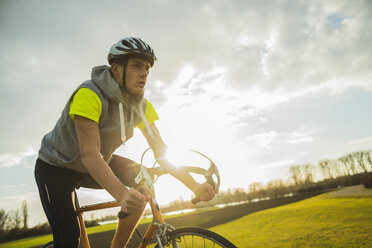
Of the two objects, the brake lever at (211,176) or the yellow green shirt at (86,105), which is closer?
the yellow green shirt at (86,105)

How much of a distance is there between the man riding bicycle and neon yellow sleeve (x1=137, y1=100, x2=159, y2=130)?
0.17 meters

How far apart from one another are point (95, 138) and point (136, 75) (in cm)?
Result: 91

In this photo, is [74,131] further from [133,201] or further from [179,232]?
[179,232]

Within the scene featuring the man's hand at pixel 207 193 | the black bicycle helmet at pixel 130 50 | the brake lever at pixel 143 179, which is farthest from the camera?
the black bicycle helmet at pixel 130 50

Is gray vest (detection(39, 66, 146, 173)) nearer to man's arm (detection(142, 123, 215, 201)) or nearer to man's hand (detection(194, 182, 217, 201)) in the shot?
man's arm (detection(142, 123, 215, 201))

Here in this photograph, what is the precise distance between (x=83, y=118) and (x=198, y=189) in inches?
49.3

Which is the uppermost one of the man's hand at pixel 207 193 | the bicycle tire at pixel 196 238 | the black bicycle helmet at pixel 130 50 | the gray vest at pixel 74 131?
the black bicycle helmet at pixel 130 50

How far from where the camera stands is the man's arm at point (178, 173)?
1.87m

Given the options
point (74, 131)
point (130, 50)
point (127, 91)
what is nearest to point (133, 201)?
point (74, 131)

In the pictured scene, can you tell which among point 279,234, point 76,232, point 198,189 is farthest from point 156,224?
point 279,234

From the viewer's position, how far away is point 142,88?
2.20 metres

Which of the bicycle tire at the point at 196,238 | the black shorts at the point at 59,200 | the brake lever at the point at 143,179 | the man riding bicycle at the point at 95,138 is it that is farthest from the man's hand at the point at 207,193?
the black shorts at the point at 59,200

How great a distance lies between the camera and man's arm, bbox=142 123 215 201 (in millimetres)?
1867

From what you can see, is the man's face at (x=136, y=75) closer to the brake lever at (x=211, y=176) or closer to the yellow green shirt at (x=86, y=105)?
the yellow green shirt at (x=86, y=105)
